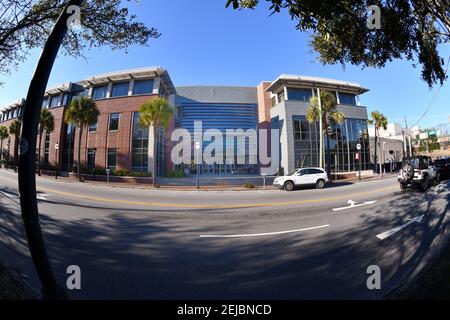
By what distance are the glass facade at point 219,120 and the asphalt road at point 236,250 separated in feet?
86.9

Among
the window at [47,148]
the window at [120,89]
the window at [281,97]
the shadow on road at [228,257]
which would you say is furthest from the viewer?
the window at [281,97]

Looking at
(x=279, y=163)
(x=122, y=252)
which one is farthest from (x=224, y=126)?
(x=122, y=252)

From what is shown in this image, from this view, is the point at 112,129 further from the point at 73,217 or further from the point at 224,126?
the point at 73,217

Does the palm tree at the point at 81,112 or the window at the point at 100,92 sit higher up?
the window at the point at 100,92

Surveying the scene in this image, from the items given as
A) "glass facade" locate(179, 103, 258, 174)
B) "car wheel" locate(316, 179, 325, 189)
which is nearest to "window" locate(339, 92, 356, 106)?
"glass facade" locate(179, 103, 258, 174)

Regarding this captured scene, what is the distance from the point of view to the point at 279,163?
30141 millimetres

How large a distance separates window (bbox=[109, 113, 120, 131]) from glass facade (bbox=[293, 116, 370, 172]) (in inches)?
897

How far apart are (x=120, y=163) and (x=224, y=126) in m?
16.4

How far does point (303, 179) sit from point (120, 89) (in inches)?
943

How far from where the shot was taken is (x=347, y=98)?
3225 cm

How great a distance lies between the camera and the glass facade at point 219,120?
34.5 m

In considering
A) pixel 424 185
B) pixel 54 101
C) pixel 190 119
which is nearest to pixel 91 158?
pixel 54 101

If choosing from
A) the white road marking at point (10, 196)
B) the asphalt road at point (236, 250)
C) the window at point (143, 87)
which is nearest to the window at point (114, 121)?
the window at point (143, 87)

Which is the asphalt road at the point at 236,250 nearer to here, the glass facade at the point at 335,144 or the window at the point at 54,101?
the glass facade at the point at 335,144
